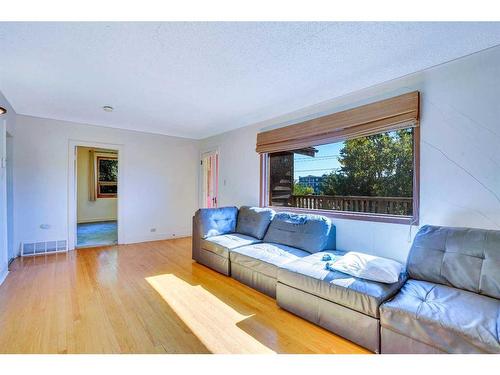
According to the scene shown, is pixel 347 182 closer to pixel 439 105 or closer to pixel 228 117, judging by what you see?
pixel 439 105

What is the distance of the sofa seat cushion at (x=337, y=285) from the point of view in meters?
1.69

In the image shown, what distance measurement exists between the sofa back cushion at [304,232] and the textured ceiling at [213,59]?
1.56 m

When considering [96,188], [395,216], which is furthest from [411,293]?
[96,188]

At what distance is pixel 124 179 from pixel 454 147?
16.6 ft

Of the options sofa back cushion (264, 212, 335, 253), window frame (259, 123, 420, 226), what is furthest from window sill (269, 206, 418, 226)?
sofa back cushion (264, 212, 335, 253)

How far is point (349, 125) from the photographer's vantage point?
2830 mm

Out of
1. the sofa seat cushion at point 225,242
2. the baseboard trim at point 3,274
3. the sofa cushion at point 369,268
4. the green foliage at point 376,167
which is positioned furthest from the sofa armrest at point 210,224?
the baseboard trim at point 3,274

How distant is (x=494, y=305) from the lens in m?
1.49

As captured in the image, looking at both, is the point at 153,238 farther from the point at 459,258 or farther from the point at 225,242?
the point at 459,258

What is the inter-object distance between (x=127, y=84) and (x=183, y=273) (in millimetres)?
2410

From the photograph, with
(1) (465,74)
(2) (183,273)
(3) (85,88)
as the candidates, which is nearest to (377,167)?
(1) (465,74)

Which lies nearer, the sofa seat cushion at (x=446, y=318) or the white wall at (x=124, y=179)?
the sofa seat cushion at (x=446, y=318)

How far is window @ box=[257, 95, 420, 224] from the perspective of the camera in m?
2.49

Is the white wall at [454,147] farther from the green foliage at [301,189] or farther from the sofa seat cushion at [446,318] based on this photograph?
the green foliage at [301,189]
